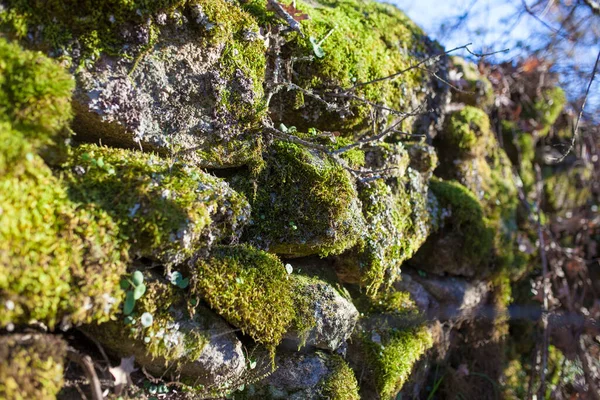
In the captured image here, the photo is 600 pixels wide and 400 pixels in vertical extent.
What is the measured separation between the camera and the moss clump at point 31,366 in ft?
4.44

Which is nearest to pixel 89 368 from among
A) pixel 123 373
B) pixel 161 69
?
pixel 123 373

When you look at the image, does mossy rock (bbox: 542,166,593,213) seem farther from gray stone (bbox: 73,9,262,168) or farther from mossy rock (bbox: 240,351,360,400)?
gray stone (bbox: 73,9,262,168)

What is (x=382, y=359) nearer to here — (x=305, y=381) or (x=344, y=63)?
(x=305, y=381)

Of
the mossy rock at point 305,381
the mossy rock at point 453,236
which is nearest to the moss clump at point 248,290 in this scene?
the mossy rock at point 305,381

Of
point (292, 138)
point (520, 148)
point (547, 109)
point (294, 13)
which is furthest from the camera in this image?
point (547, 109)

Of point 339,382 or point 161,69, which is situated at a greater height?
point 161,69

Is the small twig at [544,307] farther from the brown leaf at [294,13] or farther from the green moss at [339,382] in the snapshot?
the brown leaf at [294,13]

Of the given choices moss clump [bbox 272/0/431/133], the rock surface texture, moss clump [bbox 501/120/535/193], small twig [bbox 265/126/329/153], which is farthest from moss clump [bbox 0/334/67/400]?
moss clump [bbox 501/120/535/193]

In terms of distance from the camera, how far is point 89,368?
5.15 ft

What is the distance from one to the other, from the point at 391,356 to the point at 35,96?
7.12ft

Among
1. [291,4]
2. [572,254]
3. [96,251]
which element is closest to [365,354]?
[96,251]

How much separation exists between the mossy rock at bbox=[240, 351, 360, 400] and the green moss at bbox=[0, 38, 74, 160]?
53.9 inches

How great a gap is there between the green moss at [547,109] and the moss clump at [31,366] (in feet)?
16.0

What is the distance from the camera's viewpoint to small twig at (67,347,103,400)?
1.57 metres
